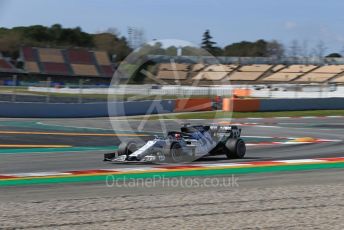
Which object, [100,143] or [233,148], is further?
[100,143]

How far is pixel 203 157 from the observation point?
39.8ft

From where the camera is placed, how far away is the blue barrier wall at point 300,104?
110 ft

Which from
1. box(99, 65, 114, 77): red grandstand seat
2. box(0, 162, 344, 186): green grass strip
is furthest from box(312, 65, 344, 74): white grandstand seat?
box(0, 162, 344, 186): green grass strip

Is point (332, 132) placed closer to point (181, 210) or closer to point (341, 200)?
point (341, 200)

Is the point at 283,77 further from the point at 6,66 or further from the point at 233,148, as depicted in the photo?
the point at 233,148

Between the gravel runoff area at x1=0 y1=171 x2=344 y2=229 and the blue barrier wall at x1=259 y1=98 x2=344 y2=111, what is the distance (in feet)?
82.0

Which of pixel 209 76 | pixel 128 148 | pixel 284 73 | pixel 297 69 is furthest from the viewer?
pixel 297 69

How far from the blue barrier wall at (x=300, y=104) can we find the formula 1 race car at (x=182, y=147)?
21.6 m

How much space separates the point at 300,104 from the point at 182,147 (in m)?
24.9

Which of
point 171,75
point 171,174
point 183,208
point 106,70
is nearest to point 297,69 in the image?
point 106,70

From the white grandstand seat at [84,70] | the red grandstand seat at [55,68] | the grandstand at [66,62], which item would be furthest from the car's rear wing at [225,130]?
the white grandstand seat at [84,70]

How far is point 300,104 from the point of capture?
34.8m

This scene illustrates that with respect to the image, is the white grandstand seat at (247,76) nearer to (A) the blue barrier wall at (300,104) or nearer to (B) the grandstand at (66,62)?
(B) the grandstand at (66,62)

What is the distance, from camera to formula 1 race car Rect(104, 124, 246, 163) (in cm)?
1077
